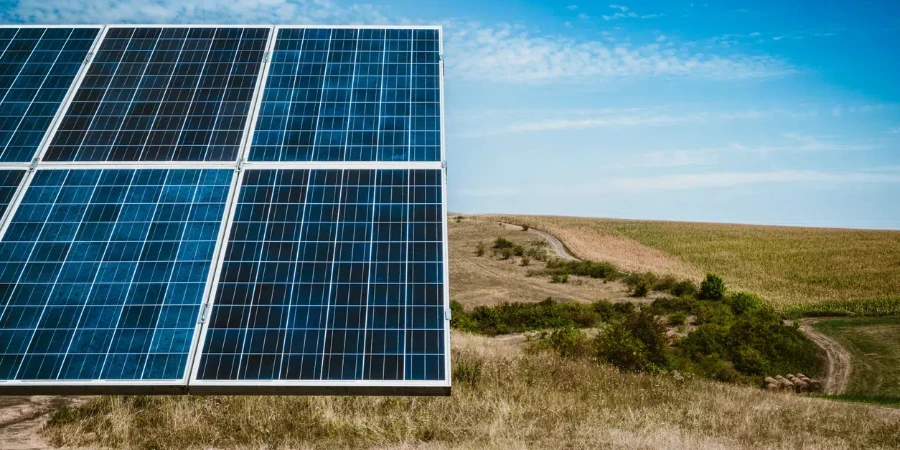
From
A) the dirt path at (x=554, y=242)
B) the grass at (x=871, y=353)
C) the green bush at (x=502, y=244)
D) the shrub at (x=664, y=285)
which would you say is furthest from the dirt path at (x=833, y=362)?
the green bush at (x=502, y=244)

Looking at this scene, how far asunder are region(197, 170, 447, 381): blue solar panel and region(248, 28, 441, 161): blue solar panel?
0.58m

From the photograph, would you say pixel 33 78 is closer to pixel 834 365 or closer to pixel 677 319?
pixel 834 365

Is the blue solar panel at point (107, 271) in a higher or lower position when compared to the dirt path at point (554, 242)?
lower

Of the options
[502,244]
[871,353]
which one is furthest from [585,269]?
[871,353]

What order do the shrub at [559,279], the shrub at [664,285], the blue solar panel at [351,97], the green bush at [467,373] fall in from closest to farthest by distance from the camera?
1. the blue solar panel at [351,97]
2. the green bush at [467,373]
3. the shrub at [664,285]
4. the shrub at [559,279]

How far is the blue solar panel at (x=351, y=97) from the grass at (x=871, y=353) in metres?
17.8

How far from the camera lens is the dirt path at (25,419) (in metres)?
9.34

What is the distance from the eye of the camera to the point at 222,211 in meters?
10.4

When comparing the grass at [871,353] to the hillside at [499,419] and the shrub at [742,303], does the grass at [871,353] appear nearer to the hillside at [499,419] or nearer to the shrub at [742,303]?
the shrub at [742,303]

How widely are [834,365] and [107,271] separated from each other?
94.0 ft

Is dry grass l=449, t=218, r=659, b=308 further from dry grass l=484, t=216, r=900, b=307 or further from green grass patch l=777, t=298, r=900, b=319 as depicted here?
dry grass l=484, t=216, r=900, b=307

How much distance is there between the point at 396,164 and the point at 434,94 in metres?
2.30

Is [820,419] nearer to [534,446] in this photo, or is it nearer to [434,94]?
[534,446]

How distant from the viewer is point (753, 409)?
12445mm
